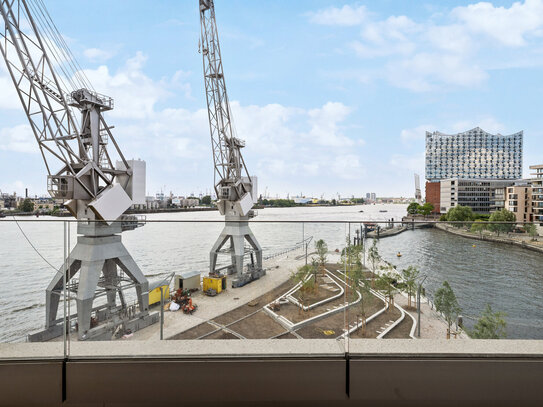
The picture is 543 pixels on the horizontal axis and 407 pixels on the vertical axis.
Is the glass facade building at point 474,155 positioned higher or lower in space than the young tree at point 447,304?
higher

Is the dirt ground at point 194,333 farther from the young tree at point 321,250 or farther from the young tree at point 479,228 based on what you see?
the young tree at point 479,228

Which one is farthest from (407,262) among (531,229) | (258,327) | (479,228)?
(258,327)

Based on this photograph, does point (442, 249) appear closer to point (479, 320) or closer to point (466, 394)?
point (479, 320)

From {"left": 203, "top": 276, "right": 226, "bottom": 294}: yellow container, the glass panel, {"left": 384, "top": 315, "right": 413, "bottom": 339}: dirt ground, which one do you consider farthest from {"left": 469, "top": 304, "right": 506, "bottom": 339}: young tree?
{"left": 203, "top": 276, "right": 226, "bottom": 294}: yellow container

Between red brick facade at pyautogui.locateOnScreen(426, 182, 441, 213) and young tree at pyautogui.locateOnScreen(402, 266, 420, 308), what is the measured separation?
67.5m

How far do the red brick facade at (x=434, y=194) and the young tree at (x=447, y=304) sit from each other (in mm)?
67439

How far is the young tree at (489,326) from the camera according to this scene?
6.77ft

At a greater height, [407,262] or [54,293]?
[407,262]

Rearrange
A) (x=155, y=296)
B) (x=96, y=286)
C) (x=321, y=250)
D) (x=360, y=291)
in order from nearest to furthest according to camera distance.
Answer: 1. (x=360, y=291)
2. (x=321, y=250)
3. (x=155, y=296)
4. (x=96, y=286)

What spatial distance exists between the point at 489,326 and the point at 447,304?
29cm

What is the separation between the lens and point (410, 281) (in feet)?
7.63

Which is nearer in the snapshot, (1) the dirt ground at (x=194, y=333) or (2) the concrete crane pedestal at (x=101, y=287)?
(1) the dirt ground at (x=194, y=333)

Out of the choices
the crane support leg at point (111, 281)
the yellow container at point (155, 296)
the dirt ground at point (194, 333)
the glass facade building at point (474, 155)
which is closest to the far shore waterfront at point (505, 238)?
the dirt ground at point (194, 333)

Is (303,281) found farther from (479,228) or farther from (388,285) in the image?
(479,228)
